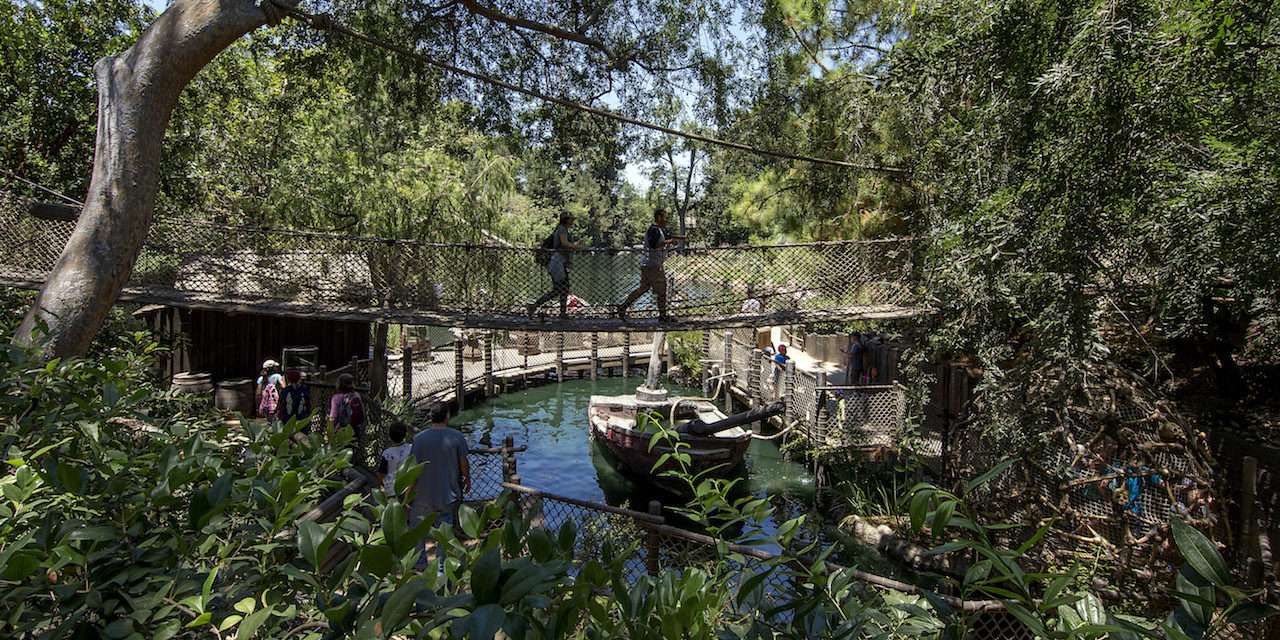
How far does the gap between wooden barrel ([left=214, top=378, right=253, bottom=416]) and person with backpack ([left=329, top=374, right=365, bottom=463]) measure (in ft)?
12.5

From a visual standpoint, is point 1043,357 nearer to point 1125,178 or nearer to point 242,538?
point 1125,178

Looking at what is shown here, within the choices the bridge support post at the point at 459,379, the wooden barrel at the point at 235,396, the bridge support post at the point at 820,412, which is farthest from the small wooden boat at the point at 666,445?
the wooden barrel at the point at 235,396

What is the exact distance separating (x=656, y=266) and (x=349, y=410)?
3330mm

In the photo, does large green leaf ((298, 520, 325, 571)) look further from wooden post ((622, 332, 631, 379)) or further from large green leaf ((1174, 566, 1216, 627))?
wooden post ((622, 332, 631, 379))

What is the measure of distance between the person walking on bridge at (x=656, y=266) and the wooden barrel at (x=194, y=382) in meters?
6.27

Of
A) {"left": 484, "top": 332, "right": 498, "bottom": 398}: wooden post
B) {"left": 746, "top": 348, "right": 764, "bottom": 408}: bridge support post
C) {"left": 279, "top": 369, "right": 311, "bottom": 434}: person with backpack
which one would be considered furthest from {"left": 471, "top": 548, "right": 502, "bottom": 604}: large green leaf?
{"left": 484, "top": 332, "right": 498, "bottom": 398}: wooden post

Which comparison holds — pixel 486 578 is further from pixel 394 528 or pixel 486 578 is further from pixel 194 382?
pixel 194 382

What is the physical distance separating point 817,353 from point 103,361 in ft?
50.6

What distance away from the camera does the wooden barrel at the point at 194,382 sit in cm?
956

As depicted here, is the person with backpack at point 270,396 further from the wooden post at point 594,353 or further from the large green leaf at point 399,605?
the wooden post at point 594,353

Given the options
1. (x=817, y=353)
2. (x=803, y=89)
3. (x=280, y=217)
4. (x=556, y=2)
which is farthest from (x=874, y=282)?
(x=280, y=217)

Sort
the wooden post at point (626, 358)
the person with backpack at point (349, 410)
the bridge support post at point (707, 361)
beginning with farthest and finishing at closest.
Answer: the wooden post at point (626, 358)
the bridge support post at point (707, 361)
the person with backpack at point (349, 410)

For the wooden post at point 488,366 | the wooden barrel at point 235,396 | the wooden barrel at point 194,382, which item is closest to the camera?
the wooden barrel at point 194,382

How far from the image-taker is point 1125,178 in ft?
14.7
